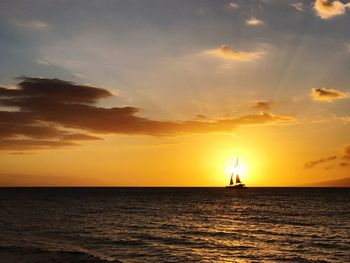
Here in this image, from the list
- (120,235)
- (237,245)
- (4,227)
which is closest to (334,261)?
(237,245)

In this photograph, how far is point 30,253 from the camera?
38.3 meters

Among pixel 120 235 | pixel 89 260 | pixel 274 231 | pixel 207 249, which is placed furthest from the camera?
pixel 274 231

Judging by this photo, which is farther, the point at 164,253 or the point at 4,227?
the point at 4,227

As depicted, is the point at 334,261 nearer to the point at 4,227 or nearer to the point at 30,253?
the point at 30,253

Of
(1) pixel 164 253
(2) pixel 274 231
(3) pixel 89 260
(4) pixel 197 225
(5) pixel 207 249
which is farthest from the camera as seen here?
(4) pixel 197 225

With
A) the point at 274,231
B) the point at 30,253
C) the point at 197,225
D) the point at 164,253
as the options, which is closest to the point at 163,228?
the point at 197,225

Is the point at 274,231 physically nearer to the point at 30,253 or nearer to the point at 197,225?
the point at 197,225

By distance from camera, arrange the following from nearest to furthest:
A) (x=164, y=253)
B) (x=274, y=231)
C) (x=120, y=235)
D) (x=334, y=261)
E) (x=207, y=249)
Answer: (x=334, y=261) → (x=164, y=253) → (x=207, y=249) → (x=120, y=235) → (x=274, y=231)

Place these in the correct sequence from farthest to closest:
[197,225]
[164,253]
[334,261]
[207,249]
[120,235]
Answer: [197,225] < [120,235] < [207,249] < [164,253] < [334,261]

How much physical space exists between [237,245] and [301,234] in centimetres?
1413

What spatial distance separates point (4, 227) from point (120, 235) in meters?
18.5

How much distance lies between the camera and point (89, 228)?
60125 millimetres

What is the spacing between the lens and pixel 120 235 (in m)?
52.9

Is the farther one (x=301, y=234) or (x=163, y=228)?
(x=163, y=228)
